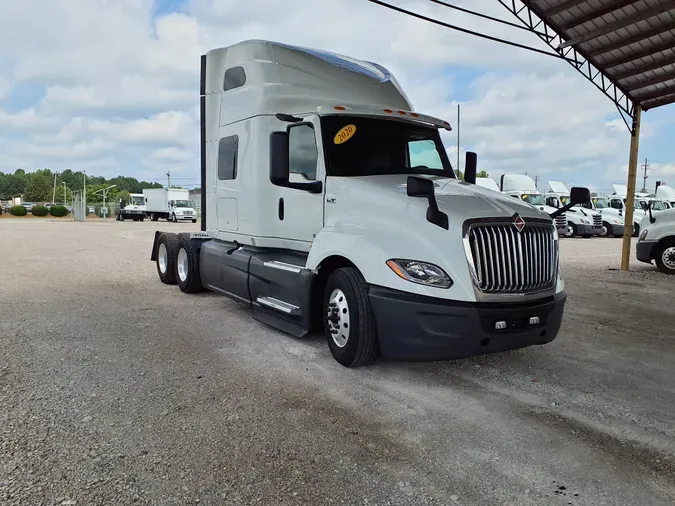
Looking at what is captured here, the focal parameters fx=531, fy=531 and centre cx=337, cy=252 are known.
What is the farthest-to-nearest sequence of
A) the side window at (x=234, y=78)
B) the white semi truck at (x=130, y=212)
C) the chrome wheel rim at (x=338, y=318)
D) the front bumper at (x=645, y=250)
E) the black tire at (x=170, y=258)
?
the white semi truck at (x=130, y=212), the front bumper at (x=645, y=250), the black tire at (x=170, y=258), the side window at (x=234, y=78), the chrome wheel rim at (x=338, y=318)

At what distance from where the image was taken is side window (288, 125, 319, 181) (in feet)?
18.2

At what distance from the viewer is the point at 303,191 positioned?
223 inches

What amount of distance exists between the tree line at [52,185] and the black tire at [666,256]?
94528 mm

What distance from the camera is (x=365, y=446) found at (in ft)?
11.1

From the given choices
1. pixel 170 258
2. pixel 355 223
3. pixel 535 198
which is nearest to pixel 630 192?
pixel 355 223

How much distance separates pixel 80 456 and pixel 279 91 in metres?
4.49

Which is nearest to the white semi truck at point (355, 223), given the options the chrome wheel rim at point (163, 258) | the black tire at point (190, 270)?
the black tire at point (190, 270)

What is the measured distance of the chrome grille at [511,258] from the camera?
420cm

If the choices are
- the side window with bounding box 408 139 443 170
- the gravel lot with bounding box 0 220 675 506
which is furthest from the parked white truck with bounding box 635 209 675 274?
the side window with bounding box 408 139 443 170

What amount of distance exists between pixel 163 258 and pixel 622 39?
1024 cm

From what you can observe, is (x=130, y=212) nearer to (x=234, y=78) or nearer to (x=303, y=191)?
(x=234, y=78)

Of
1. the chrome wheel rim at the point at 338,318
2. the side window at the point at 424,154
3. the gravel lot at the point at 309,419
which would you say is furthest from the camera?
the side window at the point at 424,154

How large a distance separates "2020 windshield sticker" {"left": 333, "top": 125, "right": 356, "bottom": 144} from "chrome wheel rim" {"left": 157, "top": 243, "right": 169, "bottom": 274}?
15.6 feet

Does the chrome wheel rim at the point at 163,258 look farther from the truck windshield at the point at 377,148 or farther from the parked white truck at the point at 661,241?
the parked white truck at the point at 661,241
